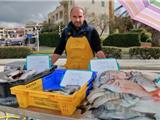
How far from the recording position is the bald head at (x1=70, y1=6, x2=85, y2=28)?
275 cm

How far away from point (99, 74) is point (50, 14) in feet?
173

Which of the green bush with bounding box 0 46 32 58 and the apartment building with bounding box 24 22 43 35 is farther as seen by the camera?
the apartment building with bounding box 24 22 43 35

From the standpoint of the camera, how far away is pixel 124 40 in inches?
891

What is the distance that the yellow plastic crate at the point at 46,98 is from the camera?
1702 mm

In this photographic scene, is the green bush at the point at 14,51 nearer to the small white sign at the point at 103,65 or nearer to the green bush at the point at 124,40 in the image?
the green bush at the point at 124,40

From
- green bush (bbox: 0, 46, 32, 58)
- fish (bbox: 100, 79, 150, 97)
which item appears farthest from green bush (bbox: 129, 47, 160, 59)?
fish (bbox: 100, 79, 150, 97)

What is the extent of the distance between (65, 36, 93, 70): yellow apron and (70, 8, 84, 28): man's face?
0.55ft

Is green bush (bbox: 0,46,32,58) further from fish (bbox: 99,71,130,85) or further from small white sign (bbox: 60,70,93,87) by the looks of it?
fish (bbox: 99,71,130,85)

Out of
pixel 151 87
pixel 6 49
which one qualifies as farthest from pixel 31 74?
pixel 6 49

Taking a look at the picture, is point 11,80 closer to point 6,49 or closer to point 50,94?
point 50,94

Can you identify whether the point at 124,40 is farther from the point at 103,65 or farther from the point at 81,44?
the point at 103,65

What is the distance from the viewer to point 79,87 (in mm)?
1904

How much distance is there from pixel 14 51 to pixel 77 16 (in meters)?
15.3

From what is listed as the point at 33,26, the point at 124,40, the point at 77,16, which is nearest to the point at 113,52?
the point at 124,40
